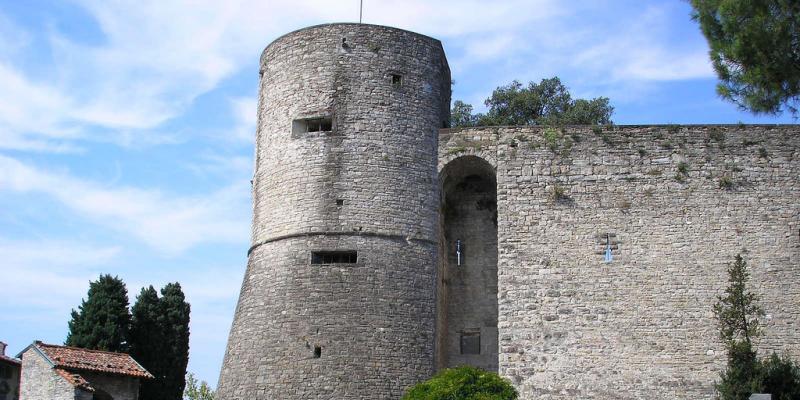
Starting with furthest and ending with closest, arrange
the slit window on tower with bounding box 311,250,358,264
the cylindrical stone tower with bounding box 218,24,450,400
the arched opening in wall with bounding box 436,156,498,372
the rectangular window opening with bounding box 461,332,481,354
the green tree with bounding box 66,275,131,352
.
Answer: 1. the green tree with bounding box 66,275,131,352
2. the rectangular window opening with bounding box 461,332,481,354
3. the arched opening in wall with bounding box 436,156,498,372
4. the slit window on tower with bounding box 311,250,358,264
5. the cylindrical stone tower with bounding box 218,24,450,400

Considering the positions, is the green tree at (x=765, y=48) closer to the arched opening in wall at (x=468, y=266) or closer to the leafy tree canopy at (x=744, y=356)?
the leafy tree canopy at (x=744, y=356)

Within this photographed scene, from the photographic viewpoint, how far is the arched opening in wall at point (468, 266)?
20688 mm

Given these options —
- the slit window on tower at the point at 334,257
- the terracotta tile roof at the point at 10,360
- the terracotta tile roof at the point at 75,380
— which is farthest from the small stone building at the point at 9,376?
the slit window on tower at the point at 334,257

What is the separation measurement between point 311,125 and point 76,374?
6.60 m

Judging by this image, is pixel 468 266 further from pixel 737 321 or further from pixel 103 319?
pixel 103 319

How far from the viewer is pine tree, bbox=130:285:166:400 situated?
2370cm

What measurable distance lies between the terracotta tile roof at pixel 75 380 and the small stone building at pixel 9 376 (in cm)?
486

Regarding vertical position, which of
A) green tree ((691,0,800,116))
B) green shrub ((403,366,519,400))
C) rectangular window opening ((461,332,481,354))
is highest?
green tree ((691,0,800,116))

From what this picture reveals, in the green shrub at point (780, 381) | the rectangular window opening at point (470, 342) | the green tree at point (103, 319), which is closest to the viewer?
the green shrub at point (780, 381)

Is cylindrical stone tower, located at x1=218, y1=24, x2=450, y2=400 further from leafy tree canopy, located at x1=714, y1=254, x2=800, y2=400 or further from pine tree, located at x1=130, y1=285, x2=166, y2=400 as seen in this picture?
leafy tree canopy, located at x1=714, y1=254, x2=800, y2=400

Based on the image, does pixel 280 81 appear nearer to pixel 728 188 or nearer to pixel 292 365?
pixel 292 365

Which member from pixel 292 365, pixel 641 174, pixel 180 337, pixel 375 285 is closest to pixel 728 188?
pixel 641 174

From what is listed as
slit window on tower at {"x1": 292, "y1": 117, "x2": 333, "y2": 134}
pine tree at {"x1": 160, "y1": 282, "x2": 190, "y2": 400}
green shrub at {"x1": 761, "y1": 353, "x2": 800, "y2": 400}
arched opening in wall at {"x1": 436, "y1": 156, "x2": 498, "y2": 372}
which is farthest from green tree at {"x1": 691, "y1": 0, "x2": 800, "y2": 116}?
pine tree at {"x1": 160, "y1": 282, "x2": 190, "y2": 400}

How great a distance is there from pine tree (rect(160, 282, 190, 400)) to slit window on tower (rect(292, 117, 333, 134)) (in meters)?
6.75
